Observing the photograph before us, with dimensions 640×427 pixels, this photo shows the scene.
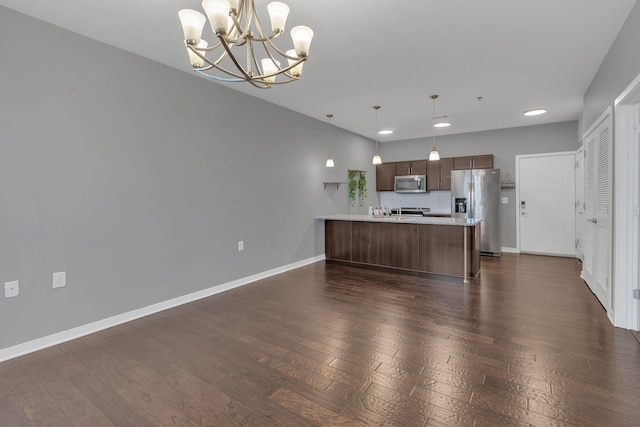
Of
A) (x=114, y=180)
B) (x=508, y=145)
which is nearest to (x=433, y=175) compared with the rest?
(x=508, y=145)

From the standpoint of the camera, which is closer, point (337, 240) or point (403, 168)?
point (337, 240)

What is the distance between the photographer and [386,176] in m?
7.79

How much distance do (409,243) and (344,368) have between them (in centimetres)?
310

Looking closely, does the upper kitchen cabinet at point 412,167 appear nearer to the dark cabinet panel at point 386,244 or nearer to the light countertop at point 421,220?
the light countertop at point 421,220

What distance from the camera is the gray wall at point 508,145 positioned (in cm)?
602

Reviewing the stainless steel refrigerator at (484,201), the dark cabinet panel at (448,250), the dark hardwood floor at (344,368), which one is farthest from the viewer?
the stainless steel refrigerator at (484,201)

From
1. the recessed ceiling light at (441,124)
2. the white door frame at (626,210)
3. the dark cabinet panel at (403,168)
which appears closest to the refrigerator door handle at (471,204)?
the recessed ceiling light at (441,124)

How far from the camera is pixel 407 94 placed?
4.35 m

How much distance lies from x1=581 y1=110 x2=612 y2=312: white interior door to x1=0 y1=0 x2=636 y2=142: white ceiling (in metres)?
0.81

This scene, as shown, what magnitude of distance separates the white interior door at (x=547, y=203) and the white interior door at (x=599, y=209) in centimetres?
210

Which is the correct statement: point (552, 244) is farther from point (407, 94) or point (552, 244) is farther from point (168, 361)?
point (168, 361)

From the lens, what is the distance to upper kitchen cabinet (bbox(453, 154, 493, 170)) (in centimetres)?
651

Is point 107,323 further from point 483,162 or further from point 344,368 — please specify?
point 483,162

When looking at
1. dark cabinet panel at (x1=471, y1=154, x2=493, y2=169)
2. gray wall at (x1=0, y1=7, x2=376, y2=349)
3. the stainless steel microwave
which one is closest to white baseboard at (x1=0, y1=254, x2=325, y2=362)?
gray wall at (x1=0, y1=7, x2=376, y2=349)
